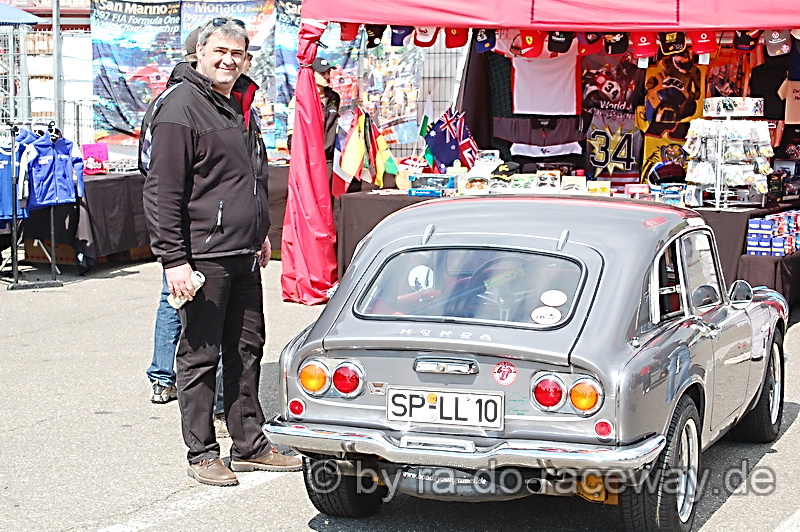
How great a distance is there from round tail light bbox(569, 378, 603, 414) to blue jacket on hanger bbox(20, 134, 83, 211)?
8.33 meters

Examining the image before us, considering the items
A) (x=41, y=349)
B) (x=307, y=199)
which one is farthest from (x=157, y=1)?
(x=41, y=349)

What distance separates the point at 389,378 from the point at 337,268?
6638mm

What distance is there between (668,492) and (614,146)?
934 centimetres

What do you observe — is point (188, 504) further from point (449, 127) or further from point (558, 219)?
point (449, 127)

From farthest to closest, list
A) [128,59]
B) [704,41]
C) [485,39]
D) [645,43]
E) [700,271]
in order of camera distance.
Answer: [128,59] → [485,39] → [645,43] → [704,41] → [700,271]

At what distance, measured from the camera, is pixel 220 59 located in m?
5.28

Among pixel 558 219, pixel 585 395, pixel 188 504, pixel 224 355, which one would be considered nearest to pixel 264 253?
pixel 224 355

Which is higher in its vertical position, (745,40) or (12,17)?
(12,17)

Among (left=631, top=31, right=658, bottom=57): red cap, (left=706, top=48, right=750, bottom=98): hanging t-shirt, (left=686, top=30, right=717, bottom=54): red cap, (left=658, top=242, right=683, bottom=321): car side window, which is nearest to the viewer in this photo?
(left=658, top=242, right=683, bottom=321): car side window

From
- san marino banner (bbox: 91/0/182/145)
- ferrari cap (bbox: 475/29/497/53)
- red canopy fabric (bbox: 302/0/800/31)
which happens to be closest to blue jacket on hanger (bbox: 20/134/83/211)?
red canopy fabric (bbox: 302/0/800/31)

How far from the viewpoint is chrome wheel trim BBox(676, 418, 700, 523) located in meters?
4.68

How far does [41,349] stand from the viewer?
8766 millimetres

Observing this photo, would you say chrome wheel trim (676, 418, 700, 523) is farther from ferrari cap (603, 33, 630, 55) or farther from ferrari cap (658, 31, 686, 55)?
ferrari cap (603, 33, 630, 55)

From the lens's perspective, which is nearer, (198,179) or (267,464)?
(198,179)
